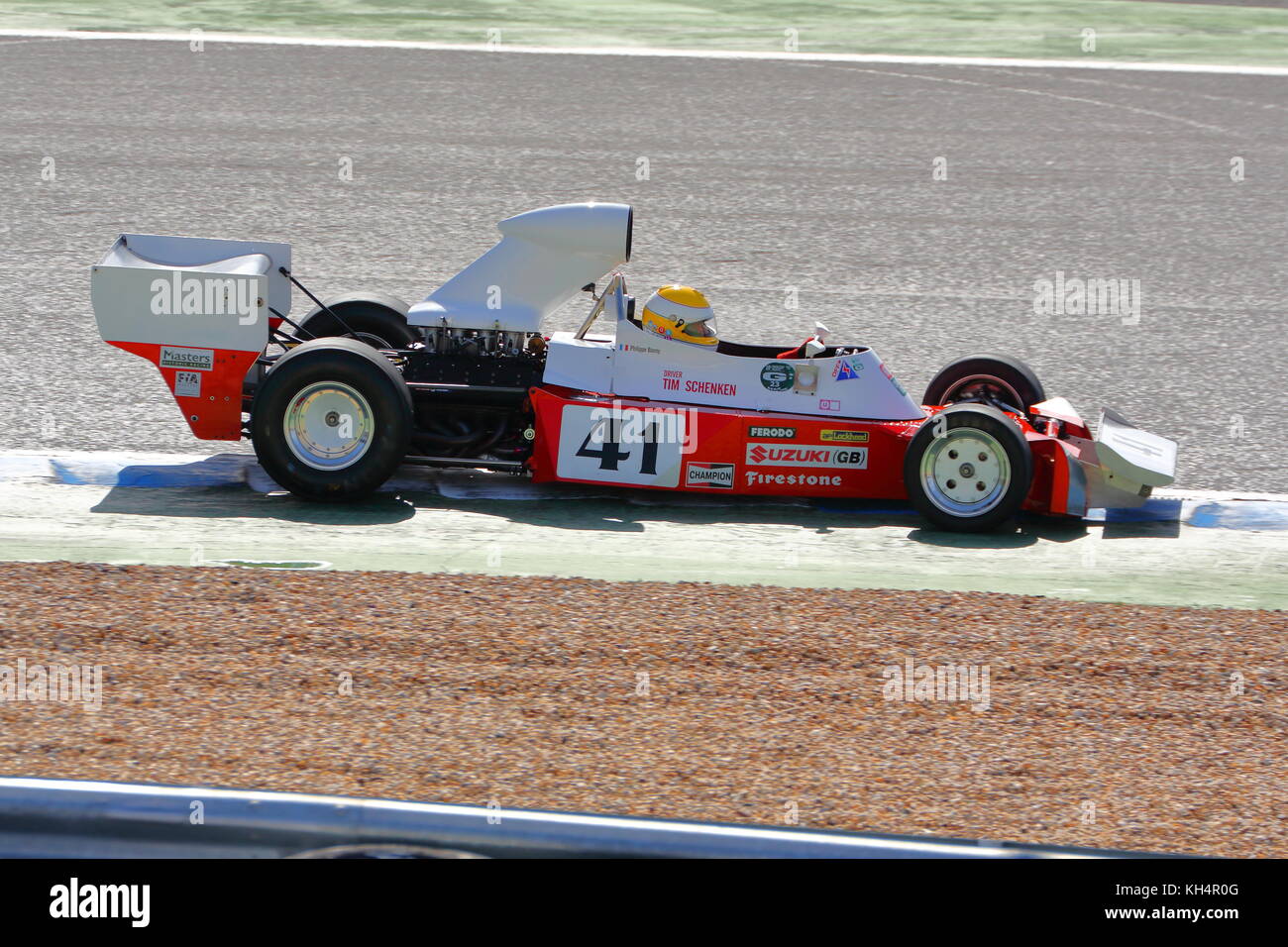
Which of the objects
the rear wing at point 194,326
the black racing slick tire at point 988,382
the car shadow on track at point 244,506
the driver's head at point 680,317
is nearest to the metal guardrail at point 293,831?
the car shadow on track at point 244,506

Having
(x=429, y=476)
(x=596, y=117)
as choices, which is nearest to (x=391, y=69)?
(x=596, y=117)

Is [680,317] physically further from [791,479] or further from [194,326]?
[194,326]

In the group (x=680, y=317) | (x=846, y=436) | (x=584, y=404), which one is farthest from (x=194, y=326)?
(x=846, y=436)

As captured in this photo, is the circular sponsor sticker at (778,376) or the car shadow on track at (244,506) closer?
the car shadow on track at (244,506)

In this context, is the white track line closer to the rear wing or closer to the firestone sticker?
the rear wing

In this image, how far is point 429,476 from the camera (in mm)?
8508

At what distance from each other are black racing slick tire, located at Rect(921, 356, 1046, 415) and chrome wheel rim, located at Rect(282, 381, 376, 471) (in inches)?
123

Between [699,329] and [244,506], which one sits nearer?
[244,506]

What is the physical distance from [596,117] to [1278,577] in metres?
12.3

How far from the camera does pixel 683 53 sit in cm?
2180

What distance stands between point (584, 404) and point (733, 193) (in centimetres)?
799

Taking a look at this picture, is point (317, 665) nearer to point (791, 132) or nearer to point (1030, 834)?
point (1030, 834)

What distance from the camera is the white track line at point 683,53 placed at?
2128 centimetres

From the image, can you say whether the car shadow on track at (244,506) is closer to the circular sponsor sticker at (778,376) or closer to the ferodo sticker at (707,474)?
the ferodo sticker at (707,474)
